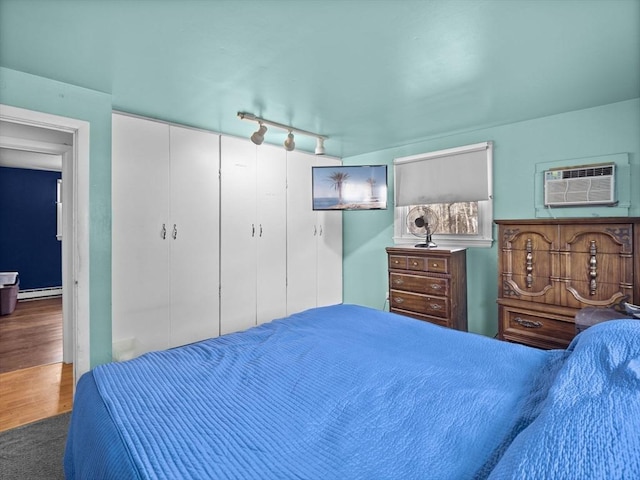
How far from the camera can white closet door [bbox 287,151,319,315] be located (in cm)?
438

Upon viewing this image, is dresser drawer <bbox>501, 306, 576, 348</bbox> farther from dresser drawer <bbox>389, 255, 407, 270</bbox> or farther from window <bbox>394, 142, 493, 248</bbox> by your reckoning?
dresser drawer <bbox>389, 255, 407, 270</bbox>

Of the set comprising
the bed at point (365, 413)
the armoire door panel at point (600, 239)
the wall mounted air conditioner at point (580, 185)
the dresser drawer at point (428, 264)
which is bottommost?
the bed at point (365, 413)

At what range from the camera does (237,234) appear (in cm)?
385

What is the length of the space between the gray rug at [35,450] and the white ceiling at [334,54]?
2.40m

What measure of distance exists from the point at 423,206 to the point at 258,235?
2057 mm

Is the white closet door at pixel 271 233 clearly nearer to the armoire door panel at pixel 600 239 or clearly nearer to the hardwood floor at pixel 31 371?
the hardwood floor at pixel 31 371

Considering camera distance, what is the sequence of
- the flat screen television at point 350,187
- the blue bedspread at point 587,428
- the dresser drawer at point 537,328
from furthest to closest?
→ the flat screen television at point 350,187 → the dresser drawer at point 537,328 → the blue bedspread at point 587,428

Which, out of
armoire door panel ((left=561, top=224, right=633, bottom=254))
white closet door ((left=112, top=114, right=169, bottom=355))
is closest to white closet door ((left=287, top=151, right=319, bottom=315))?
white closet door ((left=112, top=114, right=169, bottom=355))

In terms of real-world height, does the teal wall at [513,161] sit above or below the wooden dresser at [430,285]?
above

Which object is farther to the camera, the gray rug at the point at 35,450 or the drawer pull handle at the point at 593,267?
the drawer pull handle at the point at 593,267

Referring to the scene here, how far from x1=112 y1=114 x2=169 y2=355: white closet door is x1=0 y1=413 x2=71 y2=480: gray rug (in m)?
0.84

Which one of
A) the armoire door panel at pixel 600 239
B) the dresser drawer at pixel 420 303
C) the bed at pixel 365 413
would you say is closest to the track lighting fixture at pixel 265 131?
the dresser drawer at pixel 420 303

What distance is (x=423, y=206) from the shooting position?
4082 mm

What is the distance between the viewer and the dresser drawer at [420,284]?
3.32 m
